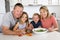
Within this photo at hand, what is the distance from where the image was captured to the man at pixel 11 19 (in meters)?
2.02

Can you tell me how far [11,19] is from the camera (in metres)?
2.12

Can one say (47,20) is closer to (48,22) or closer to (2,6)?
(48,22)

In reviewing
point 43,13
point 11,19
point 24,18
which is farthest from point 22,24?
point 43,13

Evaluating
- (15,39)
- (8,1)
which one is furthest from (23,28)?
(8,1)

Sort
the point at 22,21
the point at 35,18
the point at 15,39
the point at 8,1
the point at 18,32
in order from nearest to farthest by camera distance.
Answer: the point at 15,39 → the point at 18,32 → the point at 22,21 → the point at 35,18 → the point at 8,1

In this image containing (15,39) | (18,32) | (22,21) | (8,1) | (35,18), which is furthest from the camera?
(8,1)

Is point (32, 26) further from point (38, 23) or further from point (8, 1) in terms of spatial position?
point (8, 1)

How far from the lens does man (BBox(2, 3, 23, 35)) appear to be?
2.02m

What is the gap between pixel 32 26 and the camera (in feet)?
7.61

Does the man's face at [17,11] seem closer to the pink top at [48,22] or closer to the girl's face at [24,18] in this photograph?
the girl's face at [24,18]

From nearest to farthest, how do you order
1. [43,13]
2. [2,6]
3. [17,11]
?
[17,11] → [43,13] → [2,6]

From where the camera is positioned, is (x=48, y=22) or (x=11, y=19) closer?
(x=11, y=19)

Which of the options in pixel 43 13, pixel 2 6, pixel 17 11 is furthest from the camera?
pixel 2 6

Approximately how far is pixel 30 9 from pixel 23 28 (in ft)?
5.81
